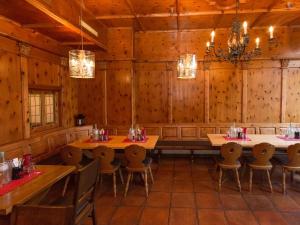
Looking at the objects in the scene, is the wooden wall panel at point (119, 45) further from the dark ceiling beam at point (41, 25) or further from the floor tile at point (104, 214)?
the floor tile at point (104, 214)

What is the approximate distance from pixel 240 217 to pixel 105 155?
6.66 ft

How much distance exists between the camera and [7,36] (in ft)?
12.3

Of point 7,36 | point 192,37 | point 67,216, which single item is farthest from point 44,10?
point 192,37

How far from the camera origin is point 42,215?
5.89 feet

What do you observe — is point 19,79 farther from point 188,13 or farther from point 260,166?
point 260,166

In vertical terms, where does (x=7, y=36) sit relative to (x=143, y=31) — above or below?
below

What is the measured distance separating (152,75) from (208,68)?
1369mm

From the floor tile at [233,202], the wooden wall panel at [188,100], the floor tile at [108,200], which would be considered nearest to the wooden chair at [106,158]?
the floor tile at [108,200]

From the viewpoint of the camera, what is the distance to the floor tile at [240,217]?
10.1ft

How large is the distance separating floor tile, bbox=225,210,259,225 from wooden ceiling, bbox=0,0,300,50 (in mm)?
3304

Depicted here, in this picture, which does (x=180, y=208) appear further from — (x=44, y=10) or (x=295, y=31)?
(x=295, y=31)

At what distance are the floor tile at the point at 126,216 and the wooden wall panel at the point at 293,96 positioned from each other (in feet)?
14.8

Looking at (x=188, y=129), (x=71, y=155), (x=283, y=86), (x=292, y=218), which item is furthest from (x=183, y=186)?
(x=283, y=86)

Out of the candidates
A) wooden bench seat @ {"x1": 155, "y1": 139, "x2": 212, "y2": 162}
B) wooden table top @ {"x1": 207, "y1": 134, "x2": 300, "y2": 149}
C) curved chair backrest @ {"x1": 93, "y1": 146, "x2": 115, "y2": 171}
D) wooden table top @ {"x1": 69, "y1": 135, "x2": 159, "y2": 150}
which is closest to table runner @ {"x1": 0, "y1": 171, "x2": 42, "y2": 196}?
curved chair backrest @ {"x1": 93, "y1": 146, "x2": 115, "y2": 171}
